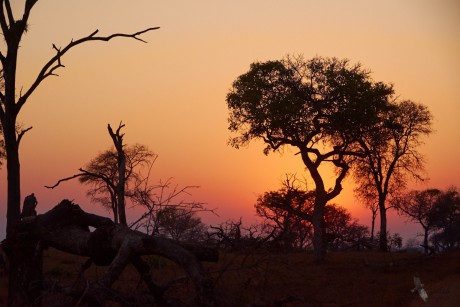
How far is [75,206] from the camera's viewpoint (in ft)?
32.5

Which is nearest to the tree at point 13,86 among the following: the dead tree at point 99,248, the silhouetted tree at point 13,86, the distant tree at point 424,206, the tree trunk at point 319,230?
the silhouetted tree at point 13,86

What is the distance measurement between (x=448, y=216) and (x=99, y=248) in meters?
71.4

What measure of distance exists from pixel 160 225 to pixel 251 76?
25314 millimetres

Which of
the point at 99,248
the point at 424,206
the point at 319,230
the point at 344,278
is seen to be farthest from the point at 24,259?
the point at 424,206

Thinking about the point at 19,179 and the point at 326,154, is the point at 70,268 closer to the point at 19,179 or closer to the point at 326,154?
the point at 19,179

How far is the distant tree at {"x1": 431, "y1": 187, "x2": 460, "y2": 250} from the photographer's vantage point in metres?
73.1

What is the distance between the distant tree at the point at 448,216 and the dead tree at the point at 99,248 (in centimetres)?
6870

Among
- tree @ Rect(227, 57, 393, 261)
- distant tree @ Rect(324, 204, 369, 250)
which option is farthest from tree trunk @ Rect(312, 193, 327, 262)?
distant tree @ Rect(324, 204, 369, 250)

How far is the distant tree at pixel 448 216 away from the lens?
240 ft

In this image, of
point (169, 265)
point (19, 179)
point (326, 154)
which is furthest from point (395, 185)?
point (19, 179)

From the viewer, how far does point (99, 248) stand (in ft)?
29.1

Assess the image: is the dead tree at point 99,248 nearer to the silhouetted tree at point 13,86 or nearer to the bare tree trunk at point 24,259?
the bare tree trunk at point 24,259

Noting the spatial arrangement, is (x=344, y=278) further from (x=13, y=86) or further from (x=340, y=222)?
(x=340, y=222)

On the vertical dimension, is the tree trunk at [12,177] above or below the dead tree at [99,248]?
above
